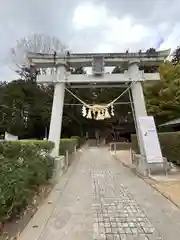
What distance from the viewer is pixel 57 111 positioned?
11266mm

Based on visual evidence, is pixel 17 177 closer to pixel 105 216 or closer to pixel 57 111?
pixel 105 216

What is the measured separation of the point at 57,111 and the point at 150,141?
398 centimetres

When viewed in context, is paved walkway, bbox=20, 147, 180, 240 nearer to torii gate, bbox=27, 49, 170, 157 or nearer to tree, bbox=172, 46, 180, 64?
torii gate, bbox=27, 49, 170, 157

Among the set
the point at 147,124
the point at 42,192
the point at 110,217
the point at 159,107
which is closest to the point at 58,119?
the point at 147,124

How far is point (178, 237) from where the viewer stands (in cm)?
411

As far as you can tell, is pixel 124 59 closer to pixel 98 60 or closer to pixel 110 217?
pixel 98 60

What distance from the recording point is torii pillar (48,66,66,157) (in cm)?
1100

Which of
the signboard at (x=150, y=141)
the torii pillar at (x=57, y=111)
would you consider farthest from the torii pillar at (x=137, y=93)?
the torii pillar at (x=57, y=111)

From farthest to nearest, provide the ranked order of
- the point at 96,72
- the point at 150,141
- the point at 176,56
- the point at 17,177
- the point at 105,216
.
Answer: the point at 176,56 < the point at 96,72 < the point at 150,141 < the point at 105,216 < the point at 17,177

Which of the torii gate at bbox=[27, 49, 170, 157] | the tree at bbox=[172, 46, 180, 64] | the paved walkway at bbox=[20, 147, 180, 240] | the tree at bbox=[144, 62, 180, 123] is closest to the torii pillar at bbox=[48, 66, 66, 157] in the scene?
the torii gate at bbox=[27, 49, 170, 157]

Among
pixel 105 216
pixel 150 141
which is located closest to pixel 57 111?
pixel 150 141

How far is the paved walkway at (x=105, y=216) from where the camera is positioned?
4.24 metres

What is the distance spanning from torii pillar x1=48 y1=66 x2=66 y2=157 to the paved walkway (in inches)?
131

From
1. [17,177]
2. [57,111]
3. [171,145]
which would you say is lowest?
[17,177]
